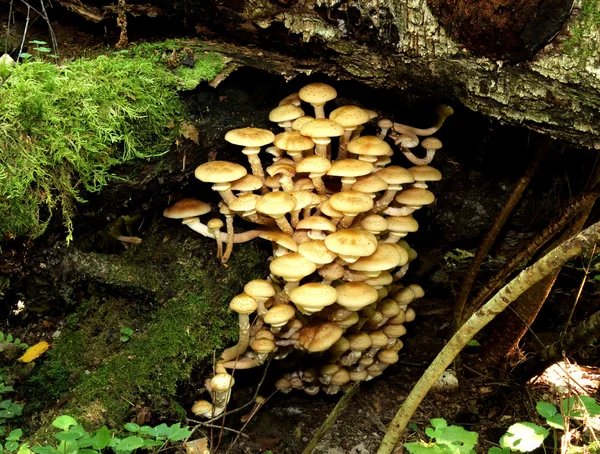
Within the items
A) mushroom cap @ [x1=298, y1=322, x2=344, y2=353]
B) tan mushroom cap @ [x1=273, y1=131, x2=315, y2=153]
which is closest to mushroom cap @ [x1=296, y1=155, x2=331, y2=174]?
tan mushroom cap @ [x1=273, y1=131, x2=315, y2=153]

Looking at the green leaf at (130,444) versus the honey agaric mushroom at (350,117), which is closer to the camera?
the green leaf at (130,444)

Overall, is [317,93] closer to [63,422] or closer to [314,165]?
[314,165]

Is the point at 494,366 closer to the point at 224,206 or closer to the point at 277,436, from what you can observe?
the point at 277,436

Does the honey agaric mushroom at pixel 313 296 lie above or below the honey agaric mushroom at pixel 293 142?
below

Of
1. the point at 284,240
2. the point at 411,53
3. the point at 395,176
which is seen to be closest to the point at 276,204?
the point at 284,240

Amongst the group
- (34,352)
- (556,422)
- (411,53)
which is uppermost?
(411,53)

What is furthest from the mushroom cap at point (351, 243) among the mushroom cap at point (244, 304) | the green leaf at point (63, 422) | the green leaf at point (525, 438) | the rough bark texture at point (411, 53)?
the green leaf at point (63, 422)

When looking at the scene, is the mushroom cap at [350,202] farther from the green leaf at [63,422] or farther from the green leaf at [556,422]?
Answer: the green leaf at [63,422]

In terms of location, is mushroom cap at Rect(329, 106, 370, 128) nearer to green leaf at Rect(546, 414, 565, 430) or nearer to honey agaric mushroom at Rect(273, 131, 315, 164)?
honey agaric mushroom at Rect(273, 131, 315, 164)
